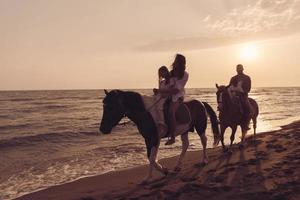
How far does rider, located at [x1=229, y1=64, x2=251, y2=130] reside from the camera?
12787 mm

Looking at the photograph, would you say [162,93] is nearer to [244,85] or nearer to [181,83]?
[181,83]

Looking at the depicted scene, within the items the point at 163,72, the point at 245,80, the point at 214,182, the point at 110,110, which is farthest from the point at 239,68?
the point at 110,110

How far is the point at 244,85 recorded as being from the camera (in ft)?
42.7

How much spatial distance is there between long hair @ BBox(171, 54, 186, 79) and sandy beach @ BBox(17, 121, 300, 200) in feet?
7.81

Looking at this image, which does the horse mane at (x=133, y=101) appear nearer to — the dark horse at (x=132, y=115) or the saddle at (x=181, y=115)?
the dark horse at (x=132, y=115)

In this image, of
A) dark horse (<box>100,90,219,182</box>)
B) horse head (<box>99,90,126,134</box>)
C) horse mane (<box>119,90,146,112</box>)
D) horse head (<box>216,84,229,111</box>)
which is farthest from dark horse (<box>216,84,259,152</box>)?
horse head (<box>99,90,126,134</box>)

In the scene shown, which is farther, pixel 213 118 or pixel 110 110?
pixel 213 118

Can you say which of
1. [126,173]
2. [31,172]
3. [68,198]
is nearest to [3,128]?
[31,172]

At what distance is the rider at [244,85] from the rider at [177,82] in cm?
417

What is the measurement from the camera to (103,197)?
24.9 feet

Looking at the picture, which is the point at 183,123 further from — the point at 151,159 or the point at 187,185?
the point at 187,185

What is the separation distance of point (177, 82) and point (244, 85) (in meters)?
4.89

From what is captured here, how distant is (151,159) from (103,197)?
144 centimetres

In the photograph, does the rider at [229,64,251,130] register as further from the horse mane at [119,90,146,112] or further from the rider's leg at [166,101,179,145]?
the horse mane at [119,90,146,112]
